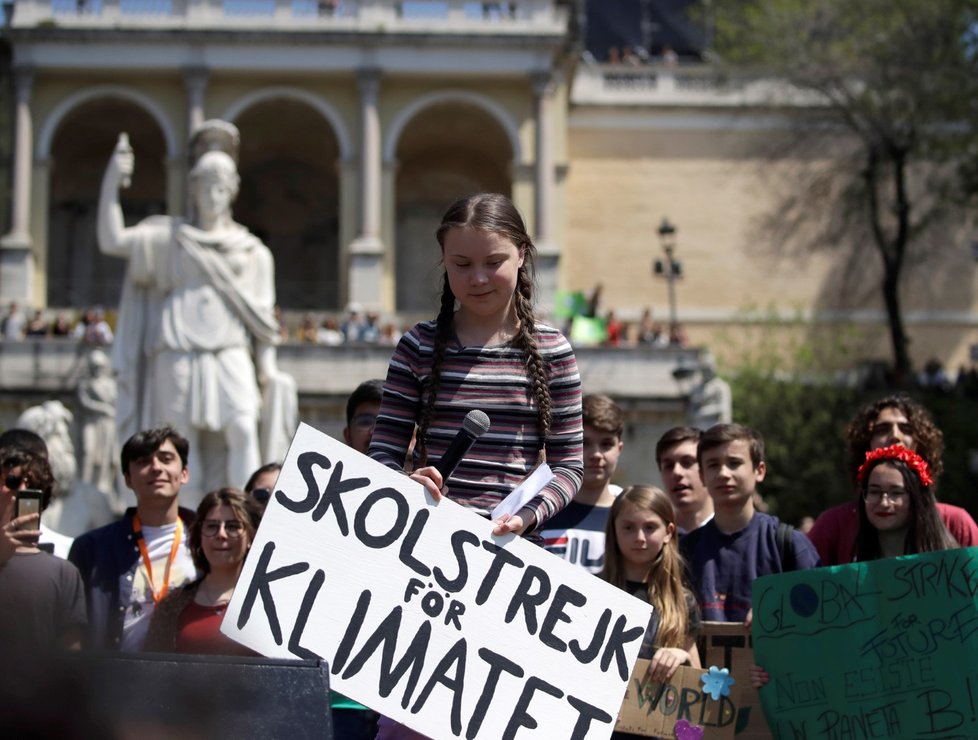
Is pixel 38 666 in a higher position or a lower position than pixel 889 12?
lower

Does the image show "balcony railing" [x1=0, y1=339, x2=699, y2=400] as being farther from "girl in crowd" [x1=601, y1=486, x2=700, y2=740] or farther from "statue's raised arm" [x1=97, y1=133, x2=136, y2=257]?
A: "girl in crowd" [x1=601, y1=486, x2=700, y2=740]

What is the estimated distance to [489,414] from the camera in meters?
4.65

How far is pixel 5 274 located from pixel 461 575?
3861cm

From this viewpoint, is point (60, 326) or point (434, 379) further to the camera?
point (60, 326)

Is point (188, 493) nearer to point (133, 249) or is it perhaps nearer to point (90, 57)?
point (133, 249)

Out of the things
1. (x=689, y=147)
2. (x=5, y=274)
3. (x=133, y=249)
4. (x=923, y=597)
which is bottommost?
(x=923, y=597)

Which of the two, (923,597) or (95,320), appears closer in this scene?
(923,597)

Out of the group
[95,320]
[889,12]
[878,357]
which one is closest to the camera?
[95,320]

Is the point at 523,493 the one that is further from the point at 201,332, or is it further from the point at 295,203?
the point at 295,203

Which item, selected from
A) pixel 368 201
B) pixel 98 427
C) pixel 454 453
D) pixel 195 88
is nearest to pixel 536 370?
pixel 454 453

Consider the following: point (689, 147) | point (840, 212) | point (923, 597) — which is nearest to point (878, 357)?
point (840, 212)

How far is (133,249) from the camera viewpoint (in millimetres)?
10914

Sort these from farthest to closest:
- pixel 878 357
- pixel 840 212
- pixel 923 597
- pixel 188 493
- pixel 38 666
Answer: pixel 878 357
pixel 840 212
pixel 188 493
pixel 923 597
pixel 38 666

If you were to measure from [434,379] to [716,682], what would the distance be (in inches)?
67.4
